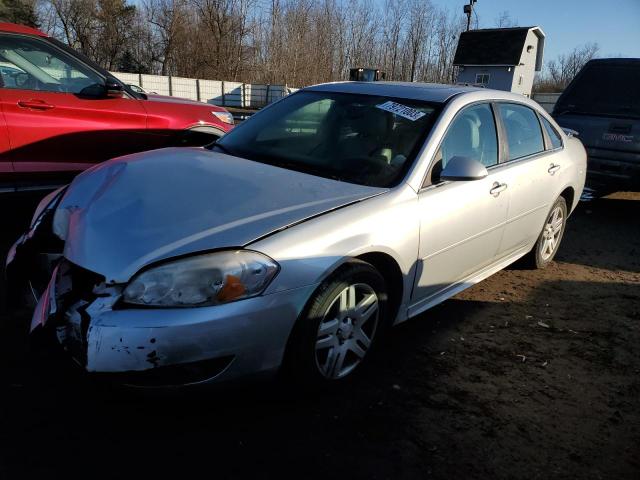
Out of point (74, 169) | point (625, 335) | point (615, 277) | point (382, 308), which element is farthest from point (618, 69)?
point (74, 169)

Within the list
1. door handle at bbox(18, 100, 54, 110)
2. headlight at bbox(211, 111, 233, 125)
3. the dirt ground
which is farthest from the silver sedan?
headlight at bbox(211, 111, 233, 125)

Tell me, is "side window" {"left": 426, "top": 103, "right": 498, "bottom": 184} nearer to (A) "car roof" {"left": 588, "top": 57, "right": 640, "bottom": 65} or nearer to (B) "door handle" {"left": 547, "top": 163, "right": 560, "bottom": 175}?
(B) "door handle" {"left": 547, "top": 163, "right": 560, "bottom": 175}

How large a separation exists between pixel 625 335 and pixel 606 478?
1.73 meters

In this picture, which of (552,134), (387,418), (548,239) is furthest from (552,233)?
(387,418)

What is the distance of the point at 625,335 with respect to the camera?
12.3ft

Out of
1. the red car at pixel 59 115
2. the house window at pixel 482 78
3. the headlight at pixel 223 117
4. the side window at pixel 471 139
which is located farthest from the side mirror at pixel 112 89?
the house window at pixel 482 78

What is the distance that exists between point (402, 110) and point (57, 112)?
3034 millimetres

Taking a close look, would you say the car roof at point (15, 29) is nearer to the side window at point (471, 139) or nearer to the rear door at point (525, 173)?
the side window at point (471, 139)

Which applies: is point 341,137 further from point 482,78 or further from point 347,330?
point 482,78

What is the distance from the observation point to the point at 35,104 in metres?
4.49

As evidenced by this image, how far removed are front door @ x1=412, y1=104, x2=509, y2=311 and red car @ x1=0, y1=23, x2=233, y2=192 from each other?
10.2 ft

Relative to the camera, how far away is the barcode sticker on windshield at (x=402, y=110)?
3.46 m

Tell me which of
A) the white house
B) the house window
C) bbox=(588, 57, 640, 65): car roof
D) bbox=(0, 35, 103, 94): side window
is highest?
the white house

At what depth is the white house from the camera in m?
39.1
